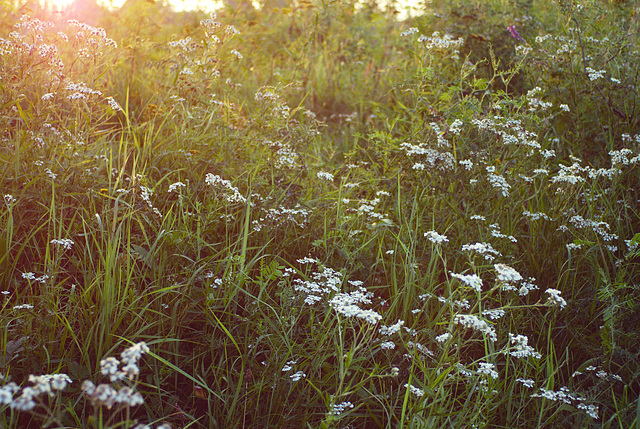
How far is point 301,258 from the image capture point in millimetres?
2676

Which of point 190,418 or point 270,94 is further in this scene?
point 270,94

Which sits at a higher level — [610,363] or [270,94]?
[270,94]

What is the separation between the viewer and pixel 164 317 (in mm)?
2109

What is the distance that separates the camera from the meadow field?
73.1 inches

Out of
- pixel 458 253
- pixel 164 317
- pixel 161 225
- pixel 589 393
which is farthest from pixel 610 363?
pixel 161 225

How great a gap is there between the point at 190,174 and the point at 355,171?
43.4 inches

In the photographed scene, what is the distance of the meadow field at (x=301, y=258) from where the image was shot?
6.09 ft

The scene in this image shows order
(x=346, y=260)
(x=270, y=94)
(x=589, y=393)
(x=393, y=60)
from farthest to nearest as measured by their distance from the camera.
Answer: (x=393, y=60) < (x=270, y=94) < (x=346, y=260) < (x=589, y=393)

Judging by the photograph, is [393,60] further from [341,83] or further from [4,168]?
[4,168]

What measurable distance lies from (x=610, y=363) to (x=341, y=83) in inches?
162

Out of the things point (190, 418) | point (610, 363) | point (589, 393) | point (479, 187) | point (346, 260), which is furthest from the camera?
point (479, 187)

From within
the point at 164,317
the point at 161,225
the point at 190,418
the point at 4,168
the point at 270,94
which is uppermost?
the point at 270,94

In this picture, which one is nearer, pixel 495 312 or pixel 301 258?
pixel 495 312

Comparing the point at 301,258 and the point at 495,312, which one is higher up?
the point at 495,312
